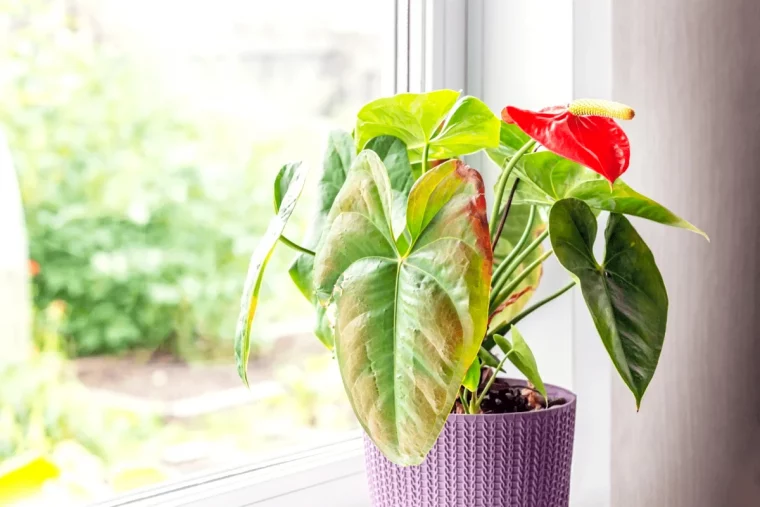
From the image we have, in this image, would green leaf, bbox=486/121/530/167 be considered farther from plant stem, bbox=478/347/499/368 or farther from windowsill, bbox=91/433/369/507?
windowsill, bbox=91/433/369/507

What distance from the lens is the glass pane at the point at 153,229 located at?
827 millimetres

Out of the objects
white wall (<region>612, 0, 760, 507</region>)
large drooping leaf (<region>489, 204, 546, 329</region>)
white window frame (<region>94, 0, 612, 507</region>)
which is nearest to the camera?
large drooping leaf (<region>489, 204, 546, 329</region>)

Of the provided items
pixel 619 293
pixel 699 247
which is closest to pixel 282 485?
pixel 619 293

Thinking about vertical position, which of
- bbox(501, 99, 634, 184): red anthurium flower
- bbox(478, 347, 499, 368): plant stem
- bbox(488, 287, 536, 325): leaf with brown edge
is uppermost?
bbox(501, 99, 634, 184): red anthurium flower

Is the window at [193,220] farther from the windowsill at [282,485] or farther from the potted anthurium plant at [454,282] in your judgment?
the potted anthurium plant at [454,282]

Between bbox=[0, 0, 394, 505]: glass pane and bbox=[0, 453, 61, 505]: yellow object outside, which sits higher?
bbox=[0, 0, 394, 505]: glass pane

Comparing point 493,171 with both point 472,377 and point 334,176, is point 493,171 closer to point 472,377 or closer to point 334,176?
point 334,176

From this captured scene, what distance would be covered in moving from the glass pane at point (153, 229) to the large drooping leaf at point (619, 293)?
363 millimetres

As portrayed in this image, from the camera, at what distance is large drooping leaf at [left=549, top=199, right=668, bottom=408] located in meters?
0.66

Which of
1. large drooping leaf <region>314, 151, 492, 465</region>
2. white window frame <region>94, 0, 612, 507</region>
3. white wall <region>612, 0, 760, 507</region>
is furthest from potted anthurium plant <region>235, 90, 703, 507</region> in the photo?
white wall <region>612, 0, 760, 507</region>

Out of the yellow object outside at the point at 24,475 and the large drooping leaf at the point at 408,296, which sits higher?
the large drooping leaf at the point at 408,296

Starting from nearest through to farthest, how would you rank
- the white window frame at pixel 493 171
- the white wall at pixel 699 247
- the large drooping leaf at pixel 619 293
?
the large drooping leaf at pixel 619 293 < the white window frame at pixel 493 171 < the white wall at pixel 699 247

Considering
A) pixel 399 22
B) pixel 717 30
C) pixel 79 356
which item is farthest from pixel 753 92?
pixel 79 356

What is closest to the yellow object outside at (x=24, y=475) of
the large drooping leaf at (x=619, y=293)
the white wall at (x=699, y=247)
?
the large drooping leaf at (x=619, y=293)
